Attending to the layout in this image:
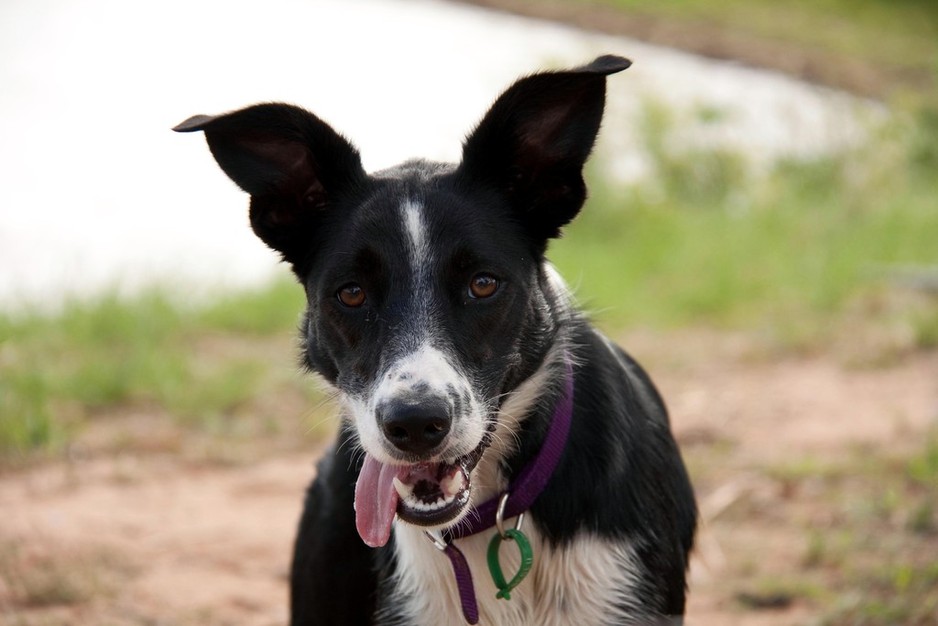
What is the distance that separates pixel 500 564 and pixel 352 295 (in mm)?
760

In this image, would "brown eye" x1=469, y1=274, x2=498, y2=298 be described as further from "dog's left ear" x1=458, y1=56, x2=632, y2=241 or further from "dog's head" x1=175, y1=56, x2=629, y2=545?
"dog's left ear" x1=458, y1=56, x2=632, y2=241

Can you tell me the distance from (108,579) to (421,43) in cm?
1328

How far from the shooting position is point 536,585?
9.93 feet

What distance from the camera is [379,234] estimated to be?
2.99 meters

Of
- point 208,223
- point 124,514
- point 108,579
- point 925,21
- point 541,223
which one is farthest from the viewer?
point 925,21

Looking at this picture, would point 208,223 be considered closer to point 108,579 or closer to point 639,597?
point 108,579

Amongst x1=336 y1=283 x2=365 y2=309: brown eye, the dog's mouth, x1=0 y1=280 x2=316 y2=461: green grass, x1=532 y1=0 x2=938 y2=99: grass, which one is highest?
x1=532 y1=0 x2=938 y2=99: grass

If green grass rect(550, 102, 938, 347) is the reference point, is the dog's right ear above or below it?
above

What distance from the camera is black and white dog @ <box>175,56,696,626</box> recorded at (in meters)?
2.85

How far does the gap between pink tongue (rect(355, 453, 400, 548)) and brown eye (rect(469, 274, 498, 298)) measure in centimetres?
46

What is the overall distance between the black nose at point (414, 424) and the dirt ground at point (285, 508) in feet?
5.90

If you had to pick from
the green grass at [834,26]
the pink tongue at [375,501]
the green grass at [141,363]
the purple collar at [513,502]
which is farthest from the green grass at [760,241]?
the green grass at [834,26]

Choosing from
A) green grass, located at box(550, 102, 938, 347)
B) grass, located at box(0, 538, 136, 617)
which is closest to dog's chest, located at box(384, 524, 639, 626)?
grass, located at box(0, 538, 136, 617)

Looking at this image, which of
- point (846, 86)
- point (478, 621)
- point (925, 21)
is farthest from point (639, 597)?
point (925, 21)
